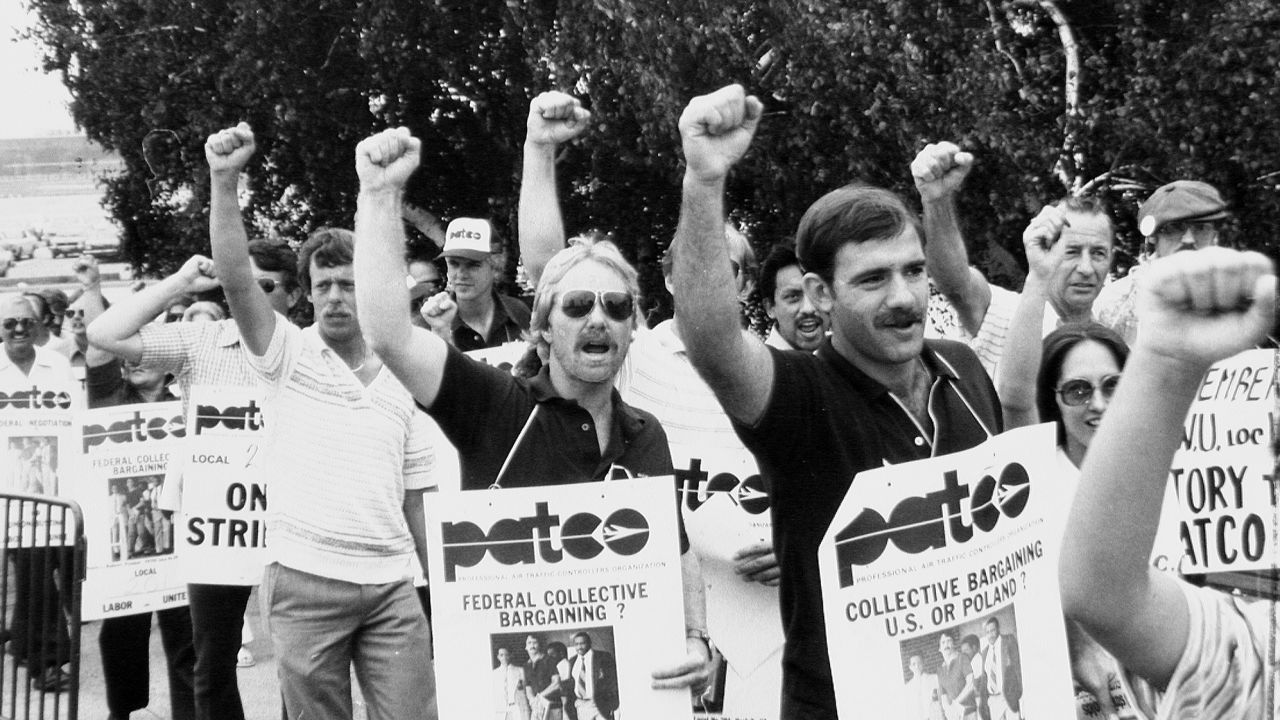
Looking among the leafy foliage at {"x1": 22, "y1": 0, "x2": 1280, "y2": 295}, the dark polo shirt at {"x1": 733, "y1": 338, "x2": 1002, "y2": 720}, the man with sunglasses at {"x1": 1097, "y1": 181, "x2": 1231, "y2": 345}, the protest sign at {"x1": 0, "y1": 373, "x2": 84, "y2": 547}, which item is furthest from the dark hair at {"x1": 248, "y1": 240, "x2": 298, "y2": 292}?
the leafy foliage at {"x1": 22, "y1": 0, "x2": 1280, "y2": 295}

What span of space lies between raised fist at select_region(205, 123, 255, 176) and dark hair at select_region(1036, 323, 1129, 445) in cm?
227

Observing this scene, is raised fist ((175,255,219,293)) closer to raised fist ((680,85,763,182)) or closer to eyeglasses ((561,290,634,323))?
eyeglasses ((561,290,634,323))

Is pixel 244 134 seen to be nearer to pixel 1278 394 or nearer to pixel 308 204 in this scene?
pixel 1278 394

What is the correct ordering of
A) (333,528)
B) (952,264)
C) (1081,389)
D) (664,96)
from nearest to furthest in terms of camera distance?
(1081,389), (952,264), (333,528), (664,96)

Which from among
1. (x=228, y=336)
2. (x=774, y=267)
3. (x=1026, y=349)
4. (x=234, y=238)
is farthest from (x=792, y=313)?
(x=228, y=336)

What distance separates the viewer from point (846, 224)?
327 cm

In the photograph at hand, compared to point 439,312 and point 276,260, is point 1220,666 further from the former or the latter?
point 276,260

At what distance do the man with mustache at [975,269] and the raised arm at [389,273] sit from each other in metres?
1.19

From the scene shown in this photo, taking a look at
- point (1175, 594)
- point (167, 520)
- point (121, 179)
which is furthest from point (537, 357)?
point (121, 179)

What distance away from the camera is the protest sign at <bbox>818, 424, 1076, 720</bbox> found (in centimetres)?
288

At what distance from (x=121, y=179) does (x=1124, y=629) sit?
23.3 metres

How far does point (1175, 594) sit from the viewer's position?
6.36 feet

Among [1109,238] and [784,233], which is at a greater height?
[784,233]

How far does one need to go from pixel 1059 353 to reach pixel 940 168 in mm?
514
